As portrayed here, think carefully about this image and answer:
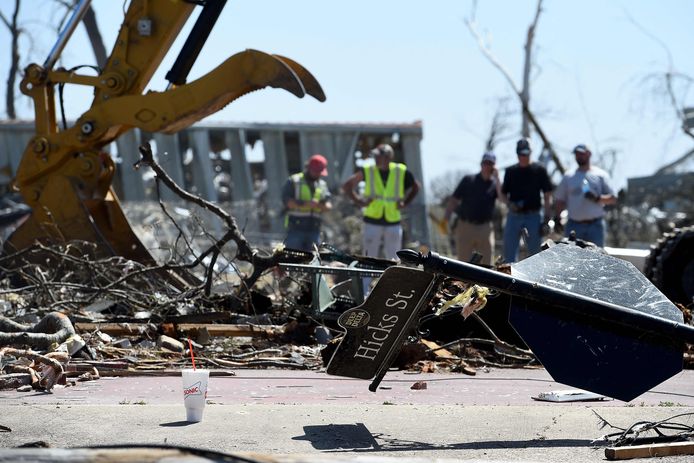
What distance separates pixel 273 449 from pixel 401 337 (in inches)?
37.2

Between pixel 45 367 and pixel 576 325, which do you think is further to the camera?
pixel 45 367

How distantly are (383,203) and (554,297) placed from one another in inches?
346

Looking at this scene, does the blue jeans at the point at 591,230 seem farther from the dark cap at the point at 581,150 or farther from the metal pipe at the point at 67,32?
the metal pipe at the point at 67,32

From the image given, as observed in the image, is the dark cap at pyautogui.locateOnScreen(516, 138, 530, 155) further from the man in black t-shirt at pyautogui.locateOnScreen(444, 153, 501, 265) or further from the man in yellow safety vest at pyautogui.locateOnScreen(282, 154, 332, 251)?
the man in yellow safety vest at pyautogui.locateOnScreen(282, 154, 332, 251)

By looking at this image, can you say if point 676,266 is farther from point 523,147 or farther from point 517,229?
point 523,147

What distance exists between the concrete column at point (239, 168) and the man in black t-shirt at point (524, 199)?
1547cm

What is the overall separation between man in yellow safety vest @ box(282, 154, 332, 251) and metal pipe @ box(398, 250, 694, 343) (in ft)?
28.7

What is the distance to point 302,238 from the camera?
46.0ft

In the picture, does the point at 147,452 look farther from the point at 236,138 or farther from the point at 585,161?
the point at 236,138

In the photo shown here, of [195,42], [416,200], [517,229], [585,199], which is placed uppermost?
[195,42]

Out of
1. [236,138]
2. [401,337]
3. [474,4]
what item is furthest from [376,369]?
[474,4]

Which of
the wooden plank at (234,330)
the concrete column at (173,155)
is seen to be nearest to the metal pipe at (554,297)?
the wooden plank at (234,330)

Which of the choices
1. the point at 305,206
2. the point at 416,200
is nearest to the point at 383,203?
the point at 305,206

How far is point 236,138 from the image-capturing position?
94.3 feet
